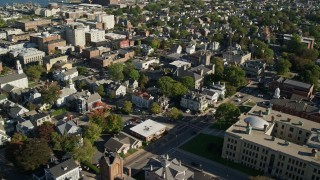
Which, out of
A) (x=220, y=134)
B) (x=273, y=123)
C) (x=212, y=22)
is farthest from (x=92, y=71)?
(x=212, y=22)

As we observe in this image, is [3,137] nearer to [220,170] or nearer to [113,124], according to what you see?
[113,124]

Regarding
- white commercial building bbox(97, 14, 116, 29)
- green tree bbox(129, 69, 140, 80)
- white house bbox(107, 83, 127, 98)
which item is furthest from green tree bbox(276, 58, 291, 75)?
white commercial building bbox(97, 14, 116, 29)

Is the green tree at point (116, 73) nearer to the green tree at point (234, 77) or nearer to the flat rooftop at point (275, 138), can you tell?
the green tree at point (234, 77)

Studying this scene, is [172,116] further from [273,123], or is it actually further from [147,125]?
[273,123]

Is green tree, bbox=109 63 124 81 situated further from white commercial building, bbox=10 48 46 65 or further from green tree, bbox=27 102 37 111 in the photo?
A: white commercial building, bbox=10 48 46 65

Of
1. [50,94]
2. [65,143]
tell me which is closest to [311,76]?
[50,94]
